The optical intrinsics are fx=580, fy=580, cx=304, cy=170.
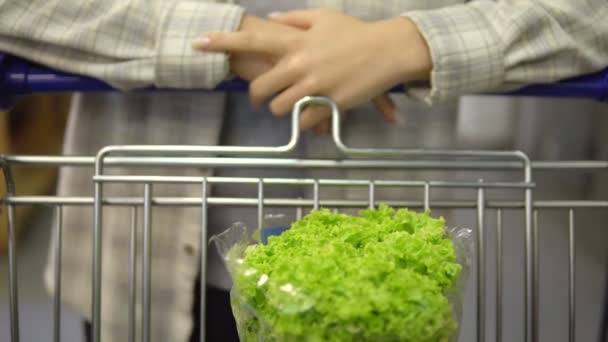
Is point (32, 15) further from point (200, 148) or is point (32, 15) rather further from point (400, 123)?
point (400, 123)

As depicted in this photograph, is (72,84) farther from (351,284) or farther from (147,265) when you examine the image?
(351,284)

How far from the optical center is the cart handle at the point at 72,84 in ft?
1.98

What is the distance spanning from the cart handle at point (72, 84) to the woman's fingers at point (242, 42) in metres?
0.04

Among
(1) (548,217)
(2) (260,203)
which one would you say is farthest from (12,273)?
(1) (548,217)

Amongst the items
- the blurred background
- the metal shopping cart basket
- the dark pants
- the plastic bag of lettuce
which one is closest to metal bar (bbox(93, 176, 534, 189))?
the metal shopping cart basket

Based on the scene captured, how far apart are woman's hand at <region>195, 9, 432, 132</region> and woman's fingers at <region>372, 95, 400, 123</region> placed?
0.05 m

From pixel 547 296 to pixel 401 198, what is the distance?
70 centimetres

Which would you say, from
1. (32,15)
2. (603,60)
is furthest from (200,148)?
(603,60)

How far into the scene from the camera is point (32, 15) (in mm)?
598

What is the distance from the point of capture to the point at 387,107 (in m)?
0.66

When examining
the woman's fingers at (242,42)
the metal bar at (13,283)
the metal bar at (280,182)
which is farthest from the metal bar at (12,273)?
the woman's fingers at (242,42)

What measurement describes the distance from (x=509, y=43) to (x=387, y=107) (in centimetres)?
14

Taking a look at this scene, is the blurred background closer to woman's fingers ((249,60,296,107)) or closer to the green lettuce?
woman's fingers ((249,60,296,107))

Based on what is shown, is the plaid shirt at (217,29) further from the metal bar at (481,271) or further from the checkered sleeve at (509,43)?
the metal bar at (481,271)
